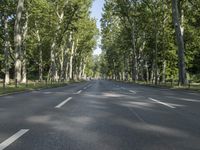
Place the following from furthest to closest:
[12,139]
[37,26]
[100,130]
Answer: [37,26] → [100,130] → [12,139]

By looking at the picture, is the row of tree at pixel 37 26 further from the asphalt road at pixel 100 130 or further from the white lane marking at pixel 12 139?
the white lane marking at pixel 12 139

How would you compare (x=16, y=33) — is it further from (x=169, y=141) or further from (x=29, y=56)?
(x=29, y=56)

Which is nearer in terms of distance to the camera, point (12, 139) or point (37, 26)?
point (12, 139)

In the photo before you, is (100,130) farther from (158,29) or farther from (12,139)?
(158,29)

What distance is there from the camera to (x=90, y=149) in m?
6.60

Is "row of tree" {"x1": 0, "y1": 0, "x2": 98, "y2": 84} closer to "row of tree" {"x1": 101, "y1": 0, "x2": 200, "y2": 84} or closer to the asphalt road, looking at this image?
"row of tree" {"x1": 101, "y1": 0, "x2": 200, "y2": 84}

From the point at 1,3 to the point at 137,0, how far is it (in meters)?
22.4

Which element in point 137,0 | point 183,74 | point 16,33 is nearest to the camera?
point 16,33

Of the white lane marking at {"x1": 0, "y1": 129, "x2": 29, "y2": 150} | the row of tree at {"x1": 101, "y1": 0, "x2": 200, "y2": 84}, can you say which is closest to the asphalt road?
the white lane marking at {"x1": 0, "y1": 129, "x2": 29, "y2": 150}

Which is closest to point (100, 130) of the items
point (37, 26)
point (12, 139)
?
point (12, 139)

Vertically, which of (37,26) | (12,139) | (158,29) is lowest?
(12,139)

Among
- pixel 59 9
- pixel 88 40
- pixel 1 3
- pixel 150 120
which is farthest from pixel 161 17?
pixel 150 120

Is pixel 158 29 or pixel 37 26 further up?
pixel 37 26

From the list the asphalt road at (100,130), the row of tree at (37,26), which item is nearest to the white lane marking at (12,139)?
the asphalt road at (100,130)
